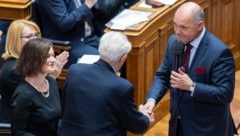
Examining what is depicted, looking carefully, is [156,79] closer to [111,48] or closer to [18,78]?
[111,48]

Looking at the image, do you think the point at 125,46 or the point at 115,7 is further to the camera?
the point at 115,7

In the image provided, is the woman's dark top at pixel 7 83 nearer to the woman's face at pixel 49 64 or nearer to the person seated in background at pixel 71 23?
the woman's face at pixel 49 64

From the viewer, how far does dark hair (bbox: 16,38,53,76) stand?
12.2 feet

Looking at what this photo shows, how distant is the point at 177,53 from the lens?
3678mm

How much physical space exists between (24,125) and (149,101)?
708mm

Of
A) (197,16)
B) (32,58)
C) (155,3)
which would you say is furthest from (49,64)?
(155,3)

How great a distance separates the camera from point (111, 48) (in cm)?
331

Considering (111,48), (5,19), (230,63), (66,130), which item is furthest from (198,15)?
(5,19)

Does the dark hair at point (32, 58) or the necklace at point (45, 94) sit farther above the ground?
the dark hair at point (32, 58)

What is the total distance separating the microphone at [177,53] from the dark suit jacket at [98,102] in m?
0.46

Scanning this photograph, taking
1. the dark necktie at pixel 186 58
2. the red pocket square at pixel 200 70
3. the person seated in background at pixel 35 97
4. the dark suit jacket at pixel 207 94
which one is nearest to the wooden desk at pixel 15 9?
the person seated in background at pixel 35 97

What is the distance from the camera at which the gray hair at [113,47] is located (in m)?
3.30

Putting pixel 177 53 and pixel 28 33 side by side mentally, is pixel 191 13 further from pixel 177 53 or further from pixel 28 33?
pixel 28 33

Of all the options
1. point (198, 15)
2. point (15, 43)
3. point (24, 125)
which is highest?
point (198, 15)
